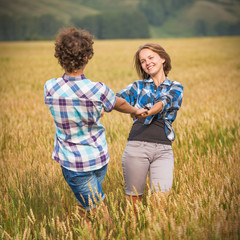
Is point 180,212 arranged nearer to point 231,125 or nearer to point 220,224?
point 220,224

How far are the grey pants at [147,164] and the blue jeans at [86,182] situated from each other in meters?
0.29

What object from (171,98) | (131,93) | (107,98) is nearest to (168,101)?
(171,98)

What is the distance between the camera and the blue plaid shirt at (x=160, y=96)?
2.18m

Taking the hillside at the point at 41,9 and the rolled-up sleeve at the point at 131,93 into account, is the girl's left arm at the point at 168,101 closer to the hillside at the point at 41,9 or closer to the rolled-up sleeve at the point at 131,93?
the rolled-up sleeve at the point at 131,93

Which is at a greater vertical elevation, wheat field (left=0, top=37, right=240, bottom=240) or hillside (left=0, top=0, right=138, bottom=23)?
hillside (left=0, top=0, right=138, bottom=23)

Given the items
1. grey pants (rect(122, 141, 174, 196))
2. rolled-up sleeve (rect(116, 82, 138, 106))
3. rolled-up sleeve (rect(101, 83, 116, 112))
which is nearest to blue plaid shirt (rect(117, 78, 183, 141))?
rolled-up sleeve (rect(116, 82, 138, 106))

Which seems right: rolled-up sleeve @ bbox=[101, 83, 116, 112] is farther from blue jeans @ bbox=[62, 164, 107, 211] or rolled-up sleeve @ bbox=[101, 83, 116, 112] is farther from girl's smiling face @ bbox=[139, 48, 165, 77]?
girl's smiling face @ bbox=[139, 48, 165, 77]

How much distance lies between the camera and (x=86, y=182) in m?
1.84

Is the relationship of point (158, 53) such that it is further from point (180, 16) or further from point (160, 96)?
point (180, 16)

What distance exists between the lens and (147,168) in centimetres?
216

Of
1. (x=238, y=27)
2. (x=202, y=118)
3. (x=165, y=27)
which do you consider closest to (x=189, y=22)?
(x=165, y=27)

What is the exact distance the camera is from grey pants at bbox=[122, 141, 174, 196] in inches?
83.2

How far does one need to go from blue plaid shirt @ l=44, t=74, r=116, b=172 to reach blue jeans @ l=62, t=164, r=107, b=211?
6 cm

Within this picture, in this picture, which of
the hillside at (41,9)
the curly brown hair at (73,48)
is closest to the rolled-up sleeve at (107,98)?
the curly brown hair at (73,48)
